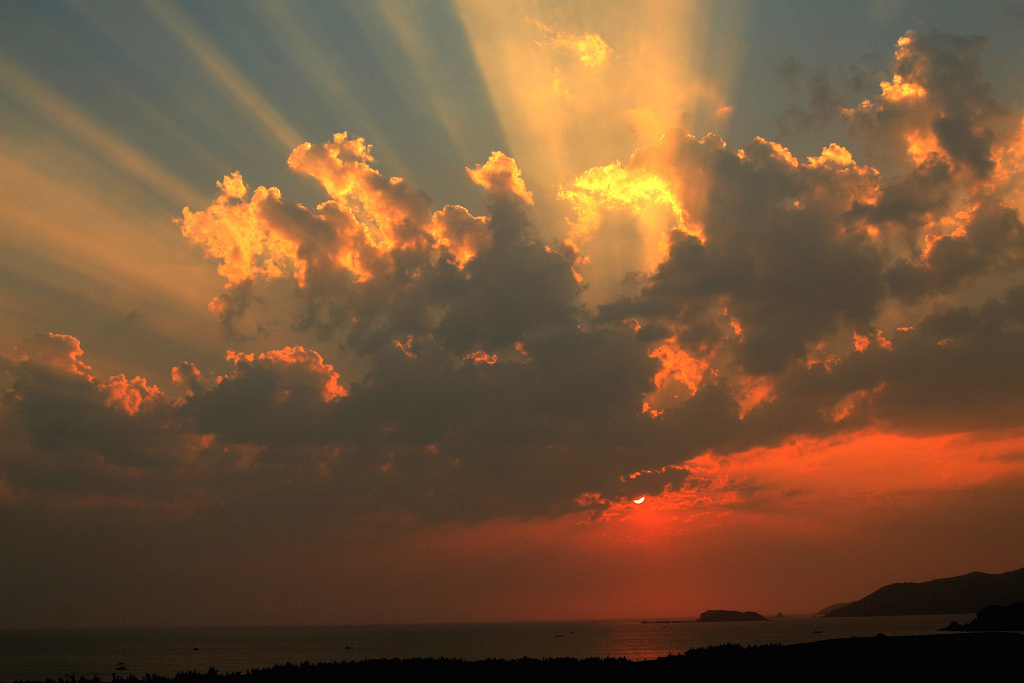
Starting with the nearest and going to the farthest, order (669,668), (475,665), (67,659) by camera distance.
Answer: (669,668)
(475,665)
(67,659)

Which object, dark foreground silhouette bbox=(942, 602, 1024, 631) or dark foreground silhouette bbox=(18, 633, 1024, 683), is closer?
dark foreground silhouette bbox=(18, 633, 1024, 683)

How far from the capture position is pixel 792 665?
43875mm

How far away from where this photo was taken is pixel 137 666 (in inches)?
5187

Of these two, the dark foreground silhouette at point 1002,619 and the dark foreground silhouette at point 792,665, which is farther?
the dark foreground silhouette at point 1002,619

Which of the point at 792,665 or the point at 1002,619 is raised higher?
the point at 792,665

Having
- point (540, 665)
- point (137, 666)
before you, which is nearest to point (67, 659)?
point (137, 666)

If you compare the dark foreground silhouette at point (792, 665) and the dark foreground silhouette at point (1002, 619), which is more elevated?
the dark foreground silhouette at point (792, 665)

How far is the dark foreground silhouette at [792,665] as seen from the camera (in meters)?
41.0

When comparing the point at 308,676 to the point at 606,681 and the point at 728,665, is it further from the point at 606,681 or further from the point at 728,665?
the point at 728,665

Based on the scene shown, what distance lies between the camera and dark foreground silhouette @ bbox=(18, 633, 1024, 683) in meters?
41.0

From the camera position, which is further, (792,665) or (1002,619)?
(1002,619)

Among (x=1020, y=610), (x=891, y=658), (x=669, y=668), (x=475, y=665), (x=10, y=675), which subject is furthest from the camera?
(x=1020, y=610)

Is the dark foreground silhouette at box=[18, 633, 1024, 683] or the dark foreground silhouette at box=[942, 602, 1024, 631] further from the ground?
the dark foreground silhouette at box=[18, 633, 1024, 683]

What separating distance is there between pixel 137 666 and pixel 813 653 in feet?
441
